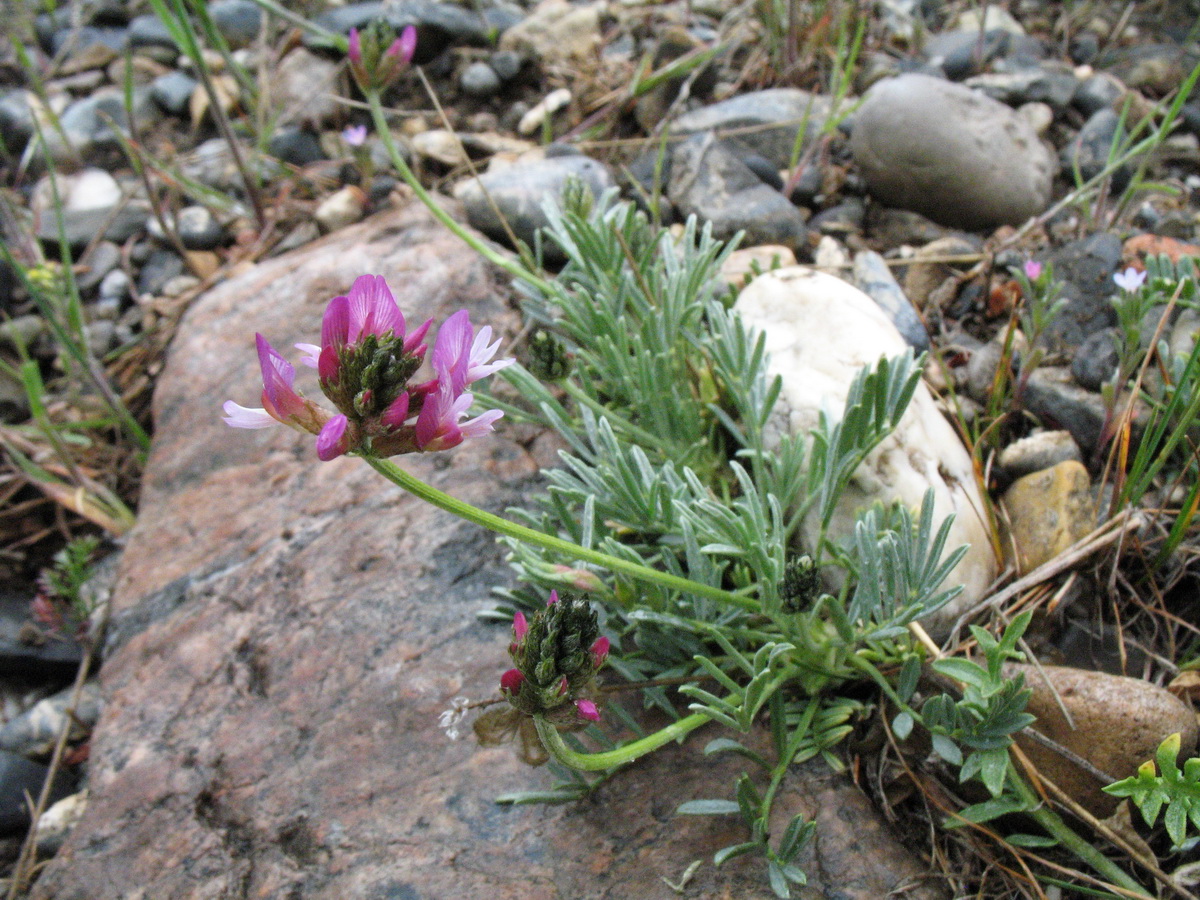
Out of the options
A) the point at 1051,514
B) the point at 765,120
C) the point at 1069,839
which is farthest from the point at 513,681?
the point at 765,120

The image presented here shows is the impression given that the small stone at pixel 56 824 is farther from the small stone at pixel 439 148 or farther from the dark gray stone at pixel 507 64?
the dark gray stone at pixel 507 64

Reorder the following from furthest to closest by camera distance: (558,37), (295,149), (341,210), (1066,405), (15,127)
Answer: (15,127) < (558,37) < (295,149) < (341,210) < (1066,405)

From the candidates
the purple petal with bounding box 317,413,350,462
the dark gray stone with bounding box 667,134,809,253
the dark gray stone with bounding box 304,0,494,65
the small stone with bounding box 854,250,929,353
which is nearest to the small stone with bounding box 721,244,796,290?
the dark gray stone with bounding box 667,134,809,253

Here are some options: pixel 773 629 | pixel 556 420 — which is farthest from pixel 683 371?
pixel 773 629

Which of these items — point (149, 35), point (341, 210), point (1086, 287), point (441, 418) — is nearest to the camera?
point (441, 418)

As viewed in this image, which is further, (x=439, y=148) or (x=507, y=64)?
(x=507, y=64)

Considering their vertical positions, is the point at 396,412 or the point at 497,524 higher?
the point at 396,412

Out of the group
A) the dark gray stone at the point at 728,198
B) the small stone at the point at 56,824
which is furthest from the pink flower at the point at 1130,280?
the small stone at the point at 56,824

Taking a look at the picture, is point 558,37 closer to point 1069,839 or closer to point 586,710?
point 586,710
